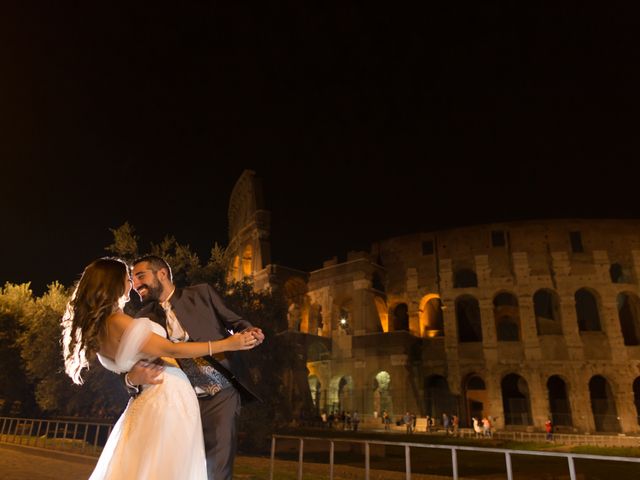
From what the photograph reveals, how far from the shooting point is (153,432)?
247 cm

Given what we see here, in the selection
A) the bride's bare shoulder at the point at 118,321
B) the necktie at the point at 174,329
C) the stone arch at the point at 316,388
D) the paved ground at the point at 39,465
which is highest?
the stone arch at the point at 316,388

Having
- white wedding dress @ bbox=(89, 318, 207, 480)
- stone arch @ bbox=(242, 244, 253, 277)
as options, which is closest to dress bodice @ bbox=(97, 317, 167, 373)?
white wedding dress @ bbox=(89, 318, 207, 480)

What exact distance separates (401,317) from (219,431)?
110ft

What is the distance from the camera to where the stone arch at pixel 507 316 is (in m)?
34.0

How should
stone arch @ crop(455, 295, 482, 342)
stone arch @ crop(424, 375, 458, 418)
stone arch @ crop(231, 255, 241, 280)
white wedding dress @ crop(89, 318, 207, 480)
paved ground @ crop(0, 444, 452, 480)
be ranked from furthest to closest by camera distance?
stone arch @ crop(231, 255, 241, 280) → stone arch @ crop(455, 295, 482, 342) → stone arch @ crop(424, 375, 458, 418) → paved ground @ crop(0, 444, 452, 480) → white wedding dress @ crop(89, 318, 207, 480)

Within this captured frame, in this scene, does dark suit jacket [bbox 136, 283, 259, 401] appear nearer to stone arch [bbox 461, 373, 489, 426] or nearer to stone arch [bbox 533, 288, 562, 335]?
stone arch [bbox 533, 288, 562, 335]

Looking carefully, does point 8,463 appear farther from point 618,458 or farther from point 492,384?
point 492,384

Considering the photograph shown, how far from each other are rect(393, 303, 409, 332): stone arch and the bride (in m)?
33.3

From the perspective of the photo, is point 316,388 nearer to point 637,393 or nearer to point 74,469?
point 637,393

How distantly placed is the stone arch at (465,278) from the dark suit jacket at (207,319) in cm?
2995

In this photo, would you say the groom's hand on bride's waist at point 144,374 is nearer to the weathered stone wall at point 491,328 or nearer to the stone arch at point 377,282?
the weathered stone wall at point 491,328

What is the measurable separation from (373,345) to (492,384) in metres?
7.04

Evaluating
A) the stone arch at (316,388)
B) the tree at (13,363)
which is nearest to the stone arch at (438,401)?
the stone arch at (316,388)

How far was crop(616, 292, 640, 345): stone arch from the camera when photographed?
29058 mm
